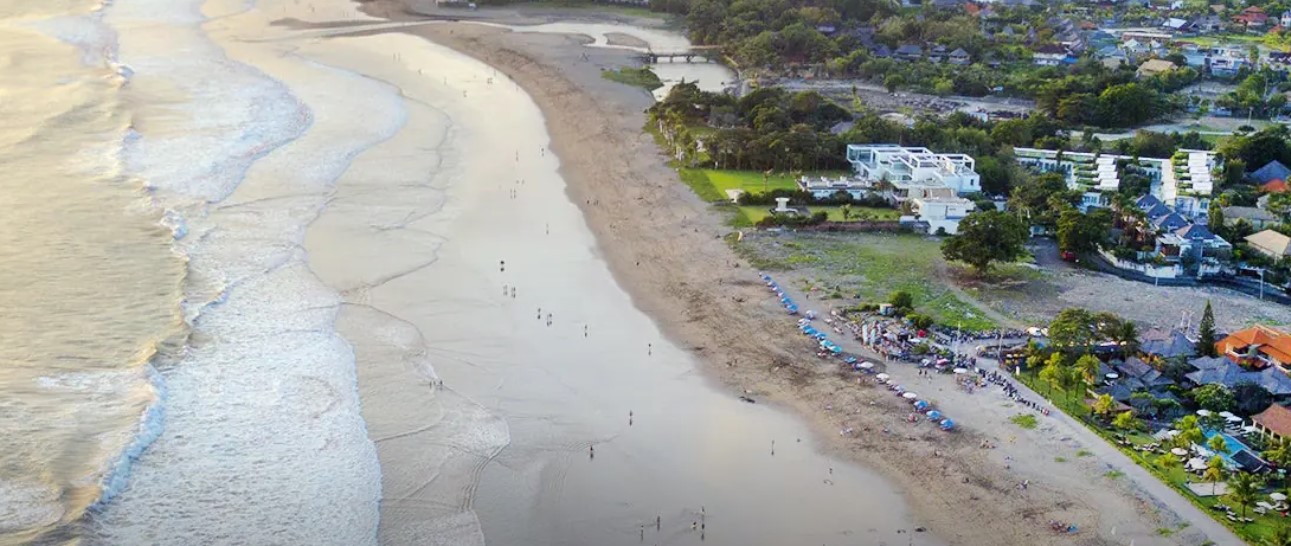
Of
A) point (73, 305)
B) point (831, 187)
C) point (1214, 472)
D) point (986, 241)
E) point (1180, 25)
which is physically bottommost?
point (73, 305)

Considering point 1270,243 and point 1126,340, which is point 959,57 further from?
point 1126,340

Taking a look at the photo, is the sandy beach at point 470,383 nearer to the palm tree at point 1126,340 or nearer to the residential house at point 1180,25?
the palm tree at point 1126,340

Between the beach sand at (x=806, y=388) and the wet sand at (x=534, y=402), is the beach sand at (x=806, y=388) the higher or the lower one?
the higher one

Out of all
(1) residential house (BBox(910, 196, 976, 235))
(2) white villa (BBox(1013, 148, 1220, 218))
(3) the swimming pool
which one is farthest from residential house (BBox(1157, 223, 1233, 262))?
(3) the swimming pool

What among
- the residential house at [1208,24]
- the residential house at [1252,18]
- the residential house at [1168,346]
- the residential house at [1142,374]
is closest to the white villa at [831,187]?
the residential house at [1168,346]

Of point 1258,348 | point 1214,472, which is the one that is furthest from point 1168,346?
point 1214,472

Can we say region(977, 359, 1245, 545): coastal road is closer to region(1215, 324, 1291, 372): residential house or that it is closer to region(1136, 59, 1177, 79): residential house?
region(1215, 324, 1291, 372): residential house
